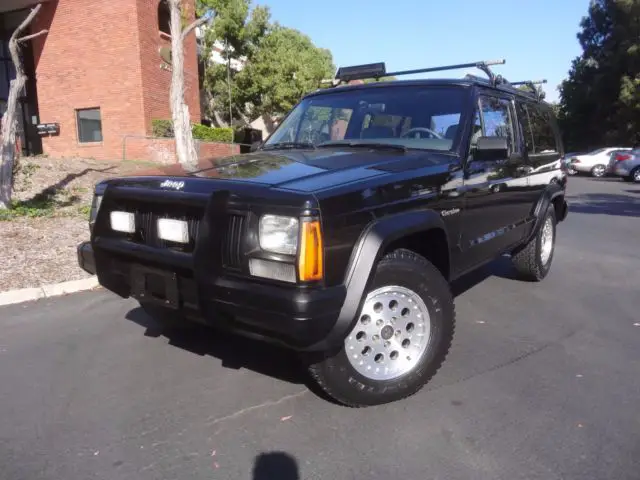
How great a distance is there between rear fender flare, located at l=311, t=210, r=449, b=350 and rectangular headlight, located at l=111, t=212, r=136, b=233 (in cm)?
142

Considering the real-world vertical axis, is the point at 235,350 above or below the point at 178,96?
below

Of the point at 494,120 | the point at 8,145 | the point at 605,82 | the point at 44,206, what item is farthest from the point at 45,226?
the point at 605,82

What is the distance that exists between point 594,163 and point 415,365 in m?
27.1

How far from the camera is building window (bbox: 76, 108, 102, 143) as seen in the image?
57.5ft

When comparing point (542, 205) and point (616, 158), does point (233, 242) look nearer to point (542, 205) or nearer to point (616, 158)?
point (542, 205)

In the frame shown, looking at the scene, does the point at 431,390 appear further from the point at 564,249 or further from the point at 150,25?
the point at 150,25

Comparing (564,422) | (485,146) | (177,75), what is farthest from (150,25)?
(564,422)

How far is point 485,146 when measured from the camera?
3.56 metres

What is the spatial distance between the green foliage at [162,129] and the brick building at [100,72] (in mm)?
281

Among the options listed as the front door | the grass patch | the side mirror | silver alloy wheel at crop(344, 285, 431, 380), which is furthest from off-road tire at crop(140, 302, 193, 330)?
the grass patch

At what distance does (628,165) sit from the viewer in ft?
72.9

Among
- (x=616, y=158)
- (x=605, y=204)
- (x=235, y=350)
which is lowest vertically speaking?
(x=605, y=204)

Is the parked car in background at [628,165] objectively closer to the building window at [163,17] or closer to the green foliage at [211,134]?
the green foliage at [211,134]

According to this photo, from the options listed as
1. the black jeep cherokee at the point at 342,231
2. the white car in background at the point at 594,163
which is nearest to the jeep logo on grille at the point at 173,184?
the black jeep cherokee at the point at 342,231
